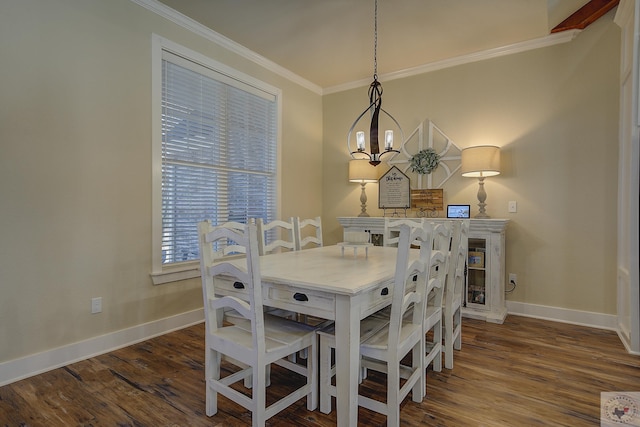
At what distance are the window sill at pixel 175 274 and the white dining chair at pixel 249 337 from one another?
1.23 metres

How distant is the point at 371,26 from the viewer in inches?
122

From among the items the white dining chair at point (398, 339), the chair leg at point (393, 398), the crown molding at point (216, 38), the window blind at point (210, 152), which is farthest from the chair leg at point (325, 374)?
the crown molding at point (216, 38)

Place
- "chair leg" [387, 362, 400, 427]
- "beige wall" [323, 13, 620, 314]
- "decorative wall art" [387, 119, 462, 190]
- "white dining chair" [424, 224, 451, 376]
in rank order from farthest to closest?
"decorative wall art" [387, 119, 462, 190] → "beige wall" [323, 13, 620, 314] → "white dining chair" [424, 224, 451, 376] → "chair leg" [387, 362, 400, 427]

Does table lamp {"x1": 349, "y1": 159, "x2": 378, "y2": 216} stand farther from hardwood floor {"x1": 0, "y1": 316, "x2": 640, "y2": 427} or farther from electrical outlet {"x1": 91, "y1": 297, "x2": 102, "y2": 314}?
electrical outlet {"x1": 91, "y1": 297, "x2": 102, "y2": 314}

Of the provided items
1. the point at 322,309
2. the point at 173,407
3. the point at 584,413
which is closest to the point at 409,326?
the point at 322,309

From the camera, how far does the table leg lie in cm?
147

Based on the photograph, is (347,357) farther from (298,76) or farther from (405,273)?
(298,76)

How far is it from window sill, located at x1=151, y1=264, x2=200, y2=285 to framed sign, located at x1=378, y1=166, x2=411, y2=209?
7.74 feet

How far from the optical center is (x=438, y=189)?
3.89 m

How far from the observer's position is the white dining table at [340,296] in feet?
4.84

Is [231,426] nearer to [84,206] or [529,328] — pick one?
[84,206]

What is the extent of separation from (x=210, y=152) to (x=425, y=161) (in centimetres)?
241

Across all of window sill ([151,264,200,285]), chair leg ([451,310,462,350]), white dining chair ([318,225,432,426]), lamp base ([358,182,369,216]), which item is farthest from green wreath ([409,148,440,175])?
Answer: window sill ([151,264,200,285])

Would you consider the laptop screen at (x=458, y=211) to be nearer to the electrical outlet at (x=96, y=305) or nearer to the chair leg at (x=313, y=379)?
the chair leg at (x=313, y=379)
